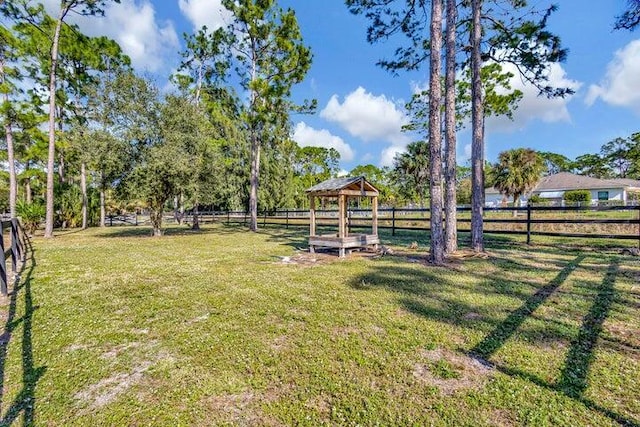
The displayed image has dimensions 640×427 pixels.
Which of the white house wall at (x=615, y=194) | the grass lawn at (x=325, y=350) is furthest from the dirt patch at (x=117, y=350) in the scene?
the white house wall at (x=615, y=194)

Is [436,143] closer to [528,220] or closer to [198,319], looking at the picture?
[528,220]

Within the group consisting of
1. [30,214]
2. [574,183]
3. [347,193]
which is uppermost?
[574,183]

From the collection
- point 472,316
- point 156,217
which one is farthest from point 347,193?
point 156,217

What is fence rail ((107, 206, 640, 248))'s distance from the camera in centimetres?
855

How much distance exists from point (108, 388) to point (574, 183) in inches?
1732

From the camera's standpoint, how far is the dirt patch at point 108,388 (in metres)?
2.19

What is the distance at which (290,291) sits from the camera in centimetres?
474

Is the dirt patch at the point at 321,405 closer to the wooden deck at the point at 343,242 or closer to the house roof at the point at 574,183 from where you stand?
the wooden deck at the point at 343,242

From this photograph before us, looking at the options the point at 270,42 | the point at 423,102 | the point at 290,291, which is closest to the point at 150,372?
the point at 290,291

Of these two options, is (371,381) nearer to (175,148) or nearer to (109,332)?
(109,332)

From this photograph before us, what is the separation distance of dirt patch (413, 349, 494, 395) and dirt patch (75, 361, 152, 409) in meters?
2.28

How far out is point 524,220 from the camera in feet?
31.6

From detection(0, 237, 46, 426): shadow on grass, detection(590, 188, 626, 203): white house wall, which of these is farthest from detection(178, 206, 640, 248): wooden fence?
detection(590, 188, 626, 203): white house wall

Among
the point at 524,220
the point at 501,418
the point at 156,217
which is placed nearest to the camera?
the point at 501,418
